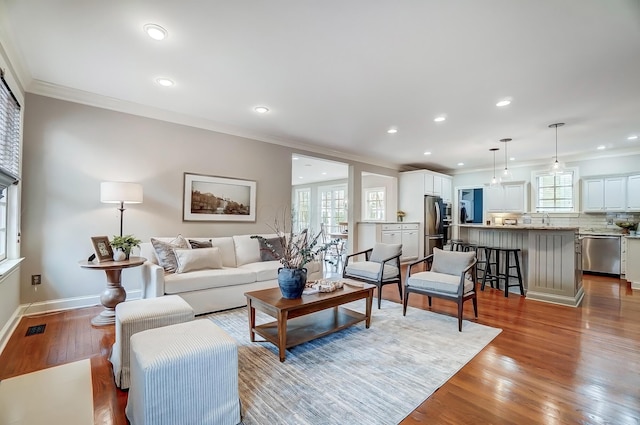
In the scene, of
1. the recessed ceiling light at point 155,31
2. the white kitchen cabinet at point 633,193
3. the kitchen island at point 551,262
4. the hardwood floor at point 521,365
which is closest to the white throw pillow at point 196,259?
the hardwood floor at point 521,365

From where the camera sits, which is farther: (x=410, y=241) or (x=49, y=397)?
(x=410, y=241)

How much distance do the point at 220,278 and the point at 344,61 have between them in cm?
270

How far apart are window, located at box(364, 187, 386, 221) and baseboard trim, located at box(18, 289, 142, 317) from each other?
6736mm

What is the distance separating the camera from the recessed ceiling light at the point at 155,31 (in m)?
2.26

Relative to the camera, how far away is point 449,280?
3227 mm

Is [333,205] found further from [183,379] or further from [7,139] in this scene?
[183,379]

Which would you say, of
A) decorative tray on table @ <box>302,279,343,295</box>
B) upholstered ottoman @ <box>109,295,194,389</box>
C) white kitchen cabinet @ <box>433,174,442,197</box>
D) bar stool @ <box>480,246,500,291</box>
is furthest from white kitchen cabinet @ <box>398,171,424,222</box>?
upholstered ottoman @ <box>109,295,194,389</box>

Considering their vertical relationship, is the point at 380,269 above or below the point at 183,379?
above

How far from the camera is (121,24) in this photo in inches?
88.1

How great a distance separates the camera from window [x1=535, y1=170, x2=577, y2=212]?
6.65 metres

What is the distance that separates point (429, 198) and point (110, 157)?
673cm

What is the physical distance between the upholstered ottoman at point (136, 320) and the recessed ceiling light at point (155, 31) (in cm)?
210

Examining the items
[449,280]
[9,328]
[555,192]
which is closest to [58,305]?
[9,328]

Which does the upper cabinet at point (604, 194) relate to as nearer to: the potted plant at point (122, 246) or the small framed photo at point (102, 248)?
the potted plant at point (122, 246)
